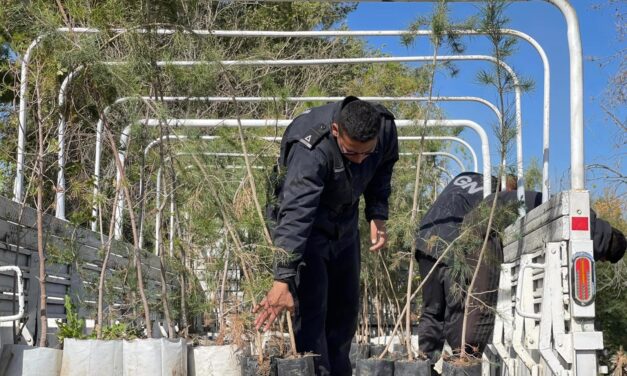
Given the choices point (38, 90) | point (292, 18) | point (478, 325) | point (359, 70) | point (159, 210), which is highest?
point (292, 18)

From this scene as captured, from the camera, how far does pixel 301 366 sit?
4.31 meters

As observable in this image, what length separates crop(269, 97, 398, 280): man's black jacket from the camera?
3.96 m

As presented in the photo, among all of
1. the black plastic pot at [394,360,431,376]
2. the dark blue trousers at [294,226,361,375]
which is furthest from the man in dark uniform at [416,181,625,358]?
the dark blue trousers at [294,226,361,375]

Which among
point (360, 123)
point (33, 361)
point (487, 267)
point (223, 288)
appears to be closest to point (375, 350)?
point (487, 267)

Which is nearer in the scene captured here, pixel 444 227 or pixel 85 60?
pixel 85 60

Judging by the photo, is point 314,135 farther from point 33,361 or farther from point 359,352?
point 359,352

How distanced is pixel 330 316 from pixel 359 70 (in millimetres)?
14025

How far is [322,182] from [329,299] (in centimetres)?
93

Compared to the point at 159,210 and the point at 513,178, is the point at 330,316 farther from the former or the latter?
the point at 513,178

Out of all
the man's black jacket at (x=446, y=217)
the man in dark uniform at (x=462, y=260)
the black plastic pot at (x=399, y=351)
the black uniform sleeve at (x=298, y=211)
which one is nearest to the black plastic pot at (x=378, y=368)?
the black plastic pot at (x=399, y=351)

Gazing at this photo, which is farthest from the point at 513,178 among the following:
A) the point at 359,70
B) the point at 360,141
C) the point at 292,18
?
the point at 292,18

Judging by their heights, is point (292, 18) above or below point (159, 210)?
above

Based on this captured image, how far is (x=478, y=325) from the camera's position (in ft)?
19.1

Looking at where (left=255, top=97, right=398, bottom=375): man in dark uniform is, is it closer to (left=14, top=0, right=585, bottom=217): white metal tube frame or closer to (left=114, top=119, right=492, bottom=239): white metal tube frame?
(left=14, top=0, right=585, bottom=217): white metal tube frame
